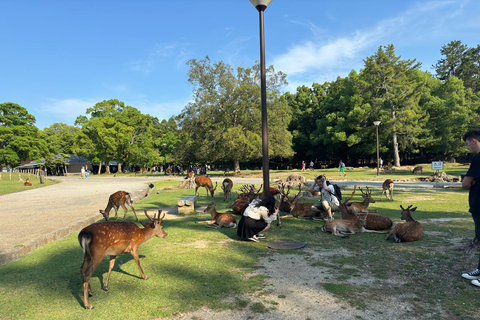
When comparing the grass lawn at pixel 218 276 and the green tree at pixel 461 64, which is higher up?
the green tree at pixel 461 64

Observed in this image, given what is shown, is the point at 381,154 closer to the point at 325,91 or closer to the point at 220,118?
the point at 325,91

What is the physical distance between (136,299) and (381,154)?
181 ft

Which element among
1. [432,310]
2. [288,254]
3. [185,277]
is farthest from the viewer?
[288,254]

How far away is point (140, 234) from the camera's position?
4.75 m

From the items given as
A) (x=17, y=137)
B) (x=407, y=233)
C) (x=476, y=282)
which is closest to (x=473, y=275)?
(x=476, y=282)

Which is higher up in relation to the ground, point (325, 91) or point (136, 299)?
point (325, 91)

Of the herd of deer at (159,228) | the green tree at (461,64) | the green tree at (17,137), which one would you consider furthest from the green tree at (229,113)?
the green tree at (461,64)

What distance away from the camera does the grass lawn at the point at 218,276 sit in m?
3.62

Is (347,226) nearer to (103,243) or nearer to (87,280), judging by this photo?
(103,243)

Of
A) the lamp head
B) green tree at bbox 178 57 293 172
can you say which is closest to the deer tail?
the lamp head

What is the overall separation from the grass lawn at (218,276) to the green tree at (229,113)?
27.8 metres

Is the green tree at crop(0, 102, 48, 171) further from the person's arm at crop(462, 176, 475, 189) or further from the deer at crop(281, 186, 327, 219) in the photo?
the person's arm at crop(462, 176, 475, 189)

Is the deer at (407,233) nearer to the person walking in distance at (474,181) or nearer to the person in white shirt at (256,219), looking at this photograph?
the person walking in distance at (474,181)

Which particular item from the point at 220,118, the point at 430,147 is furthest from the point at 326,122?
the point at 220,118
